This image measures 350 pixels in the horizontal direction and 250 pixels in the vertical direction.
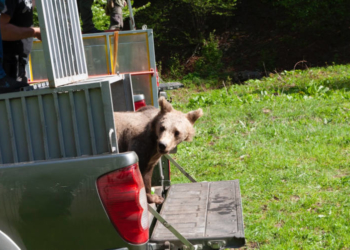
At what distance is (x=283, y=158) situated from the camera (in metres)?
7.00

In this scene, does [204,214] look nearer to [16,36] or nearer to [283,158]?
[16,36]

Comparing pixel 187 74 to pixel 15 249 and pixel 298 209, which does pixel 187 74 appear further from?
pixel 15 249

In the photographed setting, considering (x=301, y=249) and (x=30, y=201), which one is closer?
(x=30, y=201)

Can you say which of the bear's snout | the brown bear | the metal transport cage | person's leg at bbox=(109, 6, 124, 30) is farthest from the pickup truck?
person's leg at bbox=(109, 6, 124, 30)

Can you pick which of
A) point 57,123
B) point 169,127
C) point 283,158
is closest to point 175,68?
point 283,158

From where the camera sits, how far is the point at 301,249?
4434 millimetres

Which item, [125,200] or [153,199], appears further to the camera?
[153,199]

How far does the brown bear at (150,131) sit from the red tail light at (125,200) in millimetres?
1719

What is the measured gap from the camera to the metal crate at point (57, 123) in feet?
8.76

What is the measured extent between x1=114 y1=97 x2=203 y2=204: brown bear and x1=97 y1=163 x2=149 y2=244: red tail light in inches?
67.7

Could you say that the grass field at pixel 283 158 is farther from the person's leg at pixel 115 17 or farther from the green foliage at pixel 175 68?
the green foliage at pixel 175 68

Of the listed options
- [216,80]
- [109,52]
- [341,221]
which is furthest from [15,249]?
[216,80]

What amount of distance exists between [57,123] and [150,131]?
5.72 feet

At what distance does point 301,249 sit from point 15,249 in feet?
9.87
